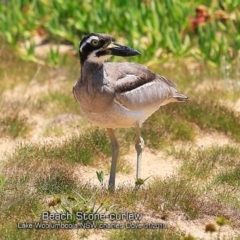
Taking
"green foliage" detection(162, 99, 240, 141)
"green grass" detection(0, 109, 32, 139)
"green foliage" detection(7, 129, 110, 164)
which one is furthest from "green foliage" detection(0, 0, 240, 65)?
"green foliage" detection(7, 129, 110, 164)

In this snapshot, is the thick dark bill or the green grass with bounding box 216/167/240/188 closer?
the thick dark bill

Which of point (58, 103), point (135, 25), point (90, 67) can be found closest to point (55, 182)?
point (90, 67)

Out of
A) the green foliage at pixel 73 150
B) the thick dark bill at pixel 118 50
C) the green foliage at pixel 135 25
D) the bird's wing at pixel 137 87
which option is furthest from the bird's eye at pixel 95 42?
the green foliage at pixel 135 25

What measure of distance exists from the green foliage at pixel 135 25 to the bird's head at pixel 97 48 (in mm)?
4142

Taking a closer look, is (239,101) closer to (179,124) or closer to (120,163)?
(179,124)

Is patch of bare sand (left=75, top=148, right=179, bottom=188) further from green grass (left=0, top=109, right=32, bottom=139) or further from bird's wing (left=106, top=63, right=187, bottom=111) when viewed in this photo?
green grass (left=0, top=109, right=32, bottom=139)

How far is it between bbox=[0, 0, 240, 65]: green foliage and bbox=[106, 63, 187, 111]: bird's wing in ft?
11.2

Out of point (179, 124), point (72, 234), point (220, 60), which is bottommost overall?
point (72, 234)

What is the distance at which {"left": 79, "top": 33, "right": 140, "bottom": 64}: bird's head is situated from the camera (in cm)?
762

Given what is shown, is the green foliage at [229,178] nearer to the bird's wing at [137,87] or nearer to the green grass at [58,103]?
the bird's wing at [137,87]

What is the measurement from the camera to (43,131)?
32.9ft

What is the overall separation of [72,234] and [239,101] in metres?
4.66

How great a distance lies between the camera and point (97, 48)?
301 inches

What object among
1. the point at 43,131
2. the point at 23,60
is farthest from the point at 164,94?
the point at 23,60
